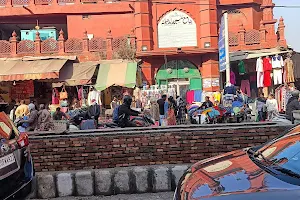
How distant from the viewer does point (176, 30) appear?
65.9 ft

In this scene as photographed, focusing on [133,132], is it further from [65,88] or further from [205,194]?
[65,88]

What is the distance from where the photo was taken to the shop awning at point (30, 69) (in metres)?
16.4

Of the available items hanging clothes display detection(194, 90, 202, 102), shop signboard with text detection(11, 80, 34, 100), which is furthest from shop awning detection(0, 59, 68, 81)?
hanging clothes display detection(194, 90, 202, 102)

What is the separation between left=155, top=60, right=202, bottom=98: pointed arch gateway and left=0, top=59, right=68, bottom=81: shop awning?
5.83m

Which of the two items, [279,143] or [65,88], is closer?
[279,143]

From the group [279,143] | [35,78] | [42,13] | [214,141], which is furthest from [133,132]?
[42,13]

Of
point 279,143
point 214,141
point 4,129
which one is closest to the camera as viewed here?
point 279,143

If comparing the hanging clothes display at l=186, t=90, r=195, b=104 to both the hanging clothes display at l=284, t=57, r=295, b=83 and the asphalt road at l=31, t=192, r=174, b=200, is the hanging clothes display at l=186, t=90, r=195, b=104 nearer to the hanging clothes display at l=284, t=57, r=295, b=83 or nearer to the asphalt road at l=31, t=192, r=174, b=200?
the hanging clothes display at l=284, t=57, r=295, b=83

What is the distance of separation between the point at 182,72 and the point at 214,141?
14552 millimetres

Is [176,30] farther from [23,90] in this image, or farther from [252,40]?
[23,90]

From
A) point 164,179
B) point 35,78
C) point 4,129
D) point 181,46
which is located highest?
point 181,46

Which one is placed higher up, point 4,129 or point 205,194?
point 4,129

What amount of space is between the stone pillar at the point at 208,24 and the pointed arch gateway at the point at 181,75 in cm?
144

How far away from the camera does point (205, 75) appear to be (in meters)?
20.1
